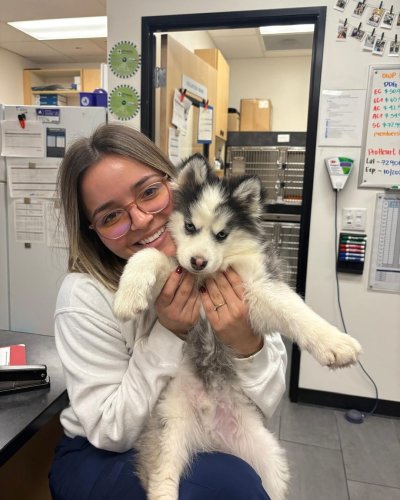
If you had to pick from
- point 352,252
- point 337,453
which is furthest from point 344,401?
point 352,252

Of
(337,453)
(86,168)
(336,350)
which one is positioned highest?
(86,168)

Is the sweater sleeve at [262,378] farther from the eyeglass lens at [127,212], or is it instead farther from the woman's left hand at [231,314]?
the eyeglass lens at [127,212]

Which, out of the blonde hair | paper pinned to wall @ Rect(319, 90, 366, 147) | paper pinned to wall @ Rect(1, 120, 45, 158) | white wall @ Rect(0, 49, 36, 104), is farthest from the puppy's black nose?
white wall @ Rect(0, 49, 36, 104)

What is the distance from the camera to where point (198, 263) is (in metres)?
1.26

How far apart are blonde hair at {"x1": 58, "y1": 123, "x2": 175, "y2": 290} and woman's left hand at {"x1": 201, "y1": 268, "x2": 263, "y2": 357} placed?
373mm

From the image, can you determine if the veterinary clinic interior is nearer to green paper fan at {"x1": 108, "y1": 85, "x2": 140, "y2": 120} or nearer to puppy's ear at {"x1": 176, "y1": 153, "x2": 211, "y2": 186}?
green paper fan at {"x1": 108, "y1": 85, "x2": 140, "y2": 120}

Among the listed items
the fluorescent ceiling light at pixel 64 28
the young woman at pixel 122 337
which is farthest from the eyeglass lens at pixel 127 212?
the fluorescent ceiling light at pixel 64 28

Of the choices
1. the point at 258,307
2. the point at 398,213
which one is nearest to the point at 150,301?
the point at 258,307

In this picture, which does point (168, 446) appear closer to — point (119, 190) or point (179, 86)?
point (119, 190)

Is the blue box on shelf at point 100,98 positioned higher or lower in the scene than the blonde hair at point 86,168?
higher

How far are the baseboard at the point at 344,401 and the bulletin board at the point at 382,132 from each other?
1743 mm

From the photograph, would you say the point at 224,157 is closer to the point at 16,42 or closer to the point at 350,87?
the point at 350,87

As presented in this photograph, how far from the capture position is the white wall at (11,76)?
7477 millimetres

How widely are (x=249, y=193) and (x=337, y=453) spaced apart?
2.21 meters
